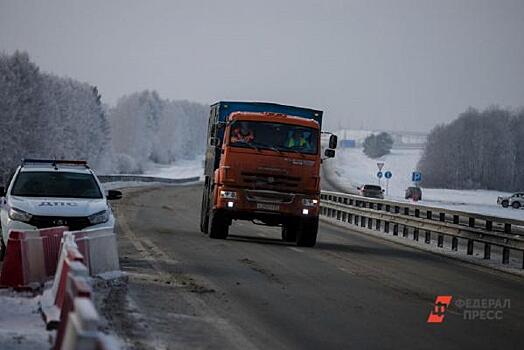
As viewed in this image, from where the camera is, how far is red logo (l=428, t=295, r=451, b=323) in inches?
→ 448

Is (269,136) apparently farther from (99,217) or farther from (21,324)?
(21,324)

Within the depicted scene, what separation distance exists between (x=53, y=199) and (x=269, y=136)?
7164 mm

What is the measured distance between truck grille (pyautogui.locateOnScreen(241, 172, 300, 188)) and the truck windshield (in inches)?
23.2

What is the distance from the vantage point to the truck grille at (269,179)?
22031 millimetres

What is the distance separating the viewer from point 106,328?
9.43m

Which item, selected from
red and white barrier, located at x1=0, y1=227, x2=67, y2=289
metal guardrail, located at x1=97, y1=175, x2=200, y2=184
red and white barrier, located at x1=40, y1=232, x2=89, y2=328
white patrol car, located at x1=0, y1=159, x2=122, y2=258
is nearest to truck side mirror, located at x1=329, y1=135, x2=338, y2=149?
white patrol car, located at x1=0, y1=159, x2=122, y2=258

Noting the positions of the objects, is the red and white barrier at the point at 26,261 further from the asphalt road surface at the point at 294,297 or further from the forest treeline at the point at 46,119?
the forest treeline at the point at 46,119

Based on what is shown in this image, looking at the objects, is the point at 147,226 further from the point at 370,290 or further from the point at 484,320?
the point at 484,320

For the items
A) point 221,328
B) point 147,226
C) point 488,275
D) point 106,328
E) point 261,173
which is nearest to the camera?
point 106,328

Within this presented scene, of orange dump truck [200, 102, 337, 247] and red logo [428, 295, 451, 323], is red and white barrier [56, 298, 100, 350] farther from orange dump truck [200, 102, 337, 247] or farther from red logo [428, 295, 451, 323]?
orange dump truck [200, 102, 337, 247]

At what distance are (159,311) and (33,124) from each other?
90.9 m

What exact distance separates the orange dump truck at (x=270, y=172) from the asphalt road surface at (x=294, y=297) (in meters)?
0.73

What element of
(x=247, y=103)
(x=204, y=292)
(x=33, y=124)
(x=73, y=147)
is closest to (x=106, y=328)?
(x=204, y=292)

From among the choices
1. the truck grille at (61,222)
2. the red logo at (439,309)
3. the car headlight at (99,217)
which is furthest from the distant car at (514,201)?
the red logo at (439,309)
